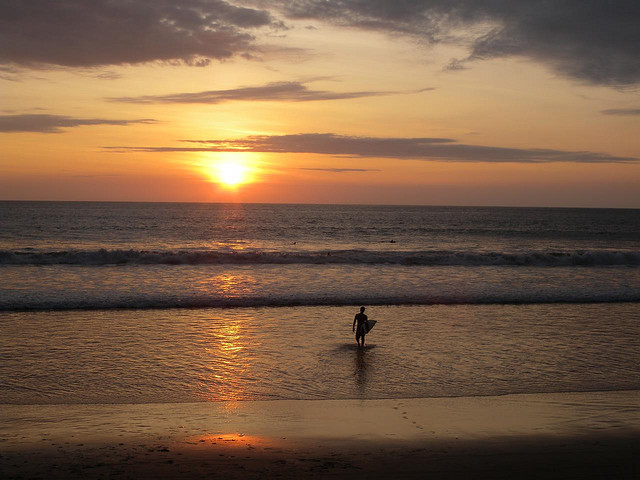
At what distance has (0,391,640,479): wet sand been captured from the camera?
260 inches

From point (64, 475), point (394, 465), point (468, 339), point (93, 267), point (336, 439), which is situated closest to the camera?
point (64, 475)

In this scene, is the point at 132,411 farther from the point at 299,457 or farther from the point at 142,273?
the point at 142,273

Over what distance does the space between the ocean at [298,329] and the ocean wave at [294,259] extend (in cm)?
24

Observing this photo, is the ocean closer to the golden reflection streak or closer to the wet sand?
the golden reflection streak

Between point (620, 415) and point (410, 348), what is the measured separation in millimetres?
5255

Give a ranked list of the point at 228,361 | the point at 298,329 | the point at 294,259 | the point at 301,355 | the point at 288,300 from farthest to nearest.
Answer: the point at 294,259, the point at 288,300, the point at 298,329, the point at 301,355, the point at 228,361

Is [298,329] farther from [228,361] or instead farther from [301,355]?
[228,361]

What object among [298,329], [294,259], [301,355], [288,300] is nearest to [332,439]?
[301,355]

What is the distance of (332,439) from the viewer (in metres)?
7.59

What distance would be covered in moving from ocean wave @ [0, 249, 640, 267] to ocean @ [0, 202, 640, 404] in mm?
236

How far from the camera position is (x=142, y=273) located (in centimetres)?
2706

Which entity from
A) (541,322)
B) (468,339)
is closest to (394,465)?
(468,339)

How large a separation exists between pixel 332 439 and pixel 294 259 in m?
26.1

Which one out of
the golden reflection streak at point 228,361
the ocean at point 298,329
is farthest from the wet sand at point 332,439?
the ocean at point 298,329
